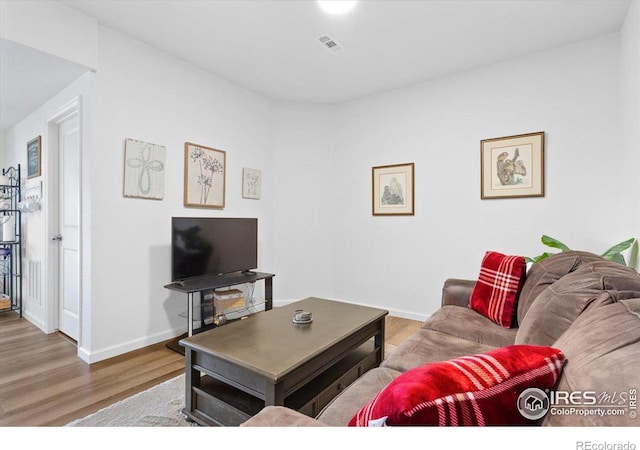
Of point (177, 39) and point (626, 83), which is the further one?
point (177, 39)

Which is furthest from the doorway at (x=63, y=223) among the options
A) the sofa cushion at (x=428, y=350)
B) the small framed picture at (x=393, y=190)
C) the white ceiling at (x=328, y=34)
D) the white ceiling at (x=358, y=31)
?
the small framed picture at (x=393, y=190)

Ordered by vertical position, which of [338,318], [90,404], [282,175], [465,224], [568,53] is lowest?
[90,404]

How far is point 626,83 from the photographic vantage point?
7.81ft

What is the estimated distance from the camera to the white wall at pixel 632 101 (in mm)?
2125

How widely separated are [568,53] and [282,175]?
3185mm

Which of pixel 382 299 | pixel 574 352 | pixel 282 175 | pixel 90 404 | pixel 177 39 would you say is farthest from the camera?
pixel 282 175

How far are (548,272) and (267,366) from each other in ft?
5.08

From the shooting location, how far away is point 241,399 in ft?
5.24

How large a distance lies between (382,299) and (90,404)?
116 inches

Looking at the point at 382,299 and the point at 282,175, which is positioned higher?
the point at 282,175

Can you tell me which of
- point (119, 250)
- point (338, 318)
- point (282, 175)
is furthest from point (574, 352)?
point (282, 175)

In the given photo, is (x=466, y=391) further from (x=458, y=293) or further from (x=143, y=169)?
(x=143, y=169)

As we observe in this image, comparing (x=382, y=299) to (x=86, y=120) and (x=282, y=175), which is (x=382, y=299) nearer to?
(x=282, y=175)
